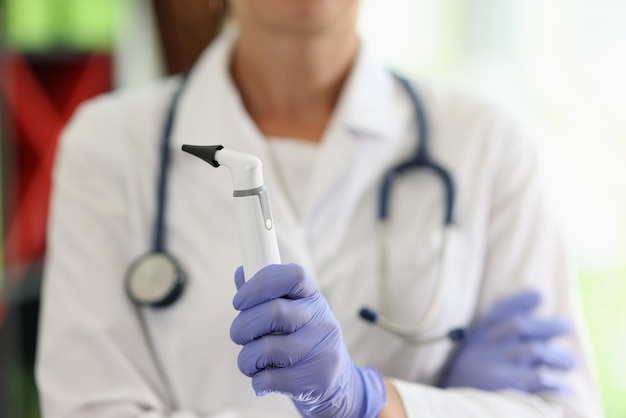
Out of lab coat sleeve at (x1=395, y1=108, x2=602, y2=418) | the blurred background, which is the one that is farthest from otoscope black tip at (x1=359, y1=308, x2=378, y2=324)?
the blurred background

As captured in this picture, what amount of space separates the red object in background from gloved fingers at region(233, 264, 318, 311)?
1.49 meters

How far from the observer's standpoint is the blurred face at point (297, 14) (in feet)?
2.78

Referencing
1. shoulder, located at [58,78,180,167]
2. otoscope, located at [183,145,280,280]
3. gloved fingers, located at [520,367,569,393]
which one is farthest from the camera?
shoulder, located at [58,78,180,167]

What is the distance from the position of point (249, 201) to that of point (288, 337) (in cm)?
12

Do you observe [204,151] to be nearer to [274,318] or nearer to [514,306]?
[274,318]

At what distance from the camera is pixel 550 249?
886 mm

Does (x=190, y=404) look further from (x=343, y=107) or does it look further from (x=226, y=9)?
(x=226, y=9)

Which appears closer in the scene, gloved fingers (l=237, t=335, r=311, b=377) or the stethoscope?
gloved fingers (l=237, t=335, r=311, b=377)

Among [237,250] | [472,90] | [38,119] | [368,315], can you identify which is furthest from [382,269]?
[38,119]

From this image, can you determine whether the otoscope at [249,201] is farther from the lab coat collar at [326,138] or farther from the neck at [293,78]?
the neck at [293,78]

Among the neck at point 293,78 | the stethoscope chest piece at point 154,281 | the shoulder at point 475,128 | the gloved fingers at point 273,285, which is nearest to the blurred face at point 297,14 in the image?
the neck at point 293,78

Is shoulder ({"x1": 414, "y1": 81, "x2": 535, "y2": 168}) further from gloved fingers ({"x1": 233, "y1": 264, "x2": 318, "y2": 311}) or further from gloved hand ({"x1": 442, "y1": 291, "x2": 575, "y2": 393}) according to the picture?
gloved fingers ({"x1": 233, "y1": 264, "x2": 318, "y2": 311})

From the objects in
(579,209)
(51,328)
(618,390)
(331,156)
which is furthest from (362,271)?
(579,209)

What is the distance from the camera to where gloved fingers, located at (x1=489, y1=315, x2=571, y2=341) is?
0.82 meters
